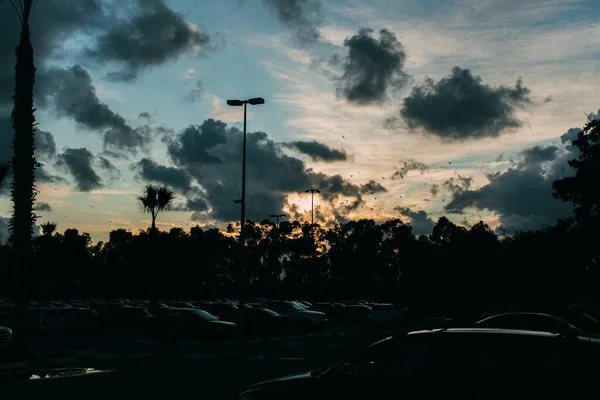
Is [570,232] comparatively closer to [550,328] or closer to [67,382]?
[550,328]

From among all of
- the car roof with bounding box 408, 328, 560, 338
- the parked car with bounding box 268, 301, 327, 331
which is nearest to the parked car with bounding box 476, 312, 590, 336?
the car roof with bounding box 408, 328, 560, 338

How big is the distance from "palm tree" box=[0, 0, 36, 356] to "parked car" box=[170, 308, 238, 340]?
11.0 meters

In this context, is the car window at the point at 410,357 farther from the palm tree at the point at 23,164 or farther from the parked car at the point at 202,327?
the parked car at the point at 202,327

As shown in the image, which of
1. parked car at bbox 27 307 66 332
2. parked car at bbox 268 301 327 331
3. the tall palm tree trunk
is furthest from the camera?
parked car at bbox 268 301 327 331

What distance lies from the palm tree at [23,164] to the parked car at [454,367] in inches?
657

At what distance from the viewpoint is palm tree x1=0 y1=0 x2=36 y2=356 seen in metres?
21.7

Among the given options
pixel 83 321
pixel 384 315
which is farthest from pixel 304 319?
pixel 83 321

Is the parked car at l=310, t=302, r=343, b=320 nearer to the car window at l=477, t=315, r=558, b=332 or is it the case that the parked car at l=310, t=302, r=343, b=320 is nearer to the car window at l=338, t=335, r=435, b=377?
the car window at l=477, t=315, r=558, b=332

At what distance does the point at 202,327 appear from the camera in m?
31.9

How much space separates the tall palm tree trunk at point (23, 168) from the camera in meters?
21.6

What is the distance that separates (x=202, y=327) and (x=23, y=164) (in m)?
12.7

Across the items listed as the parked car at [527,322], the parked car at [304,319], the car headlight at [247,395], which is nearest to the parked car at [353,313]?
the parked car at [304,319]

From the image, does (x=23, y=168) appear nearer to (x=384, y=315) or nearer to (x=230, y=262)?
(x=384, y=315)

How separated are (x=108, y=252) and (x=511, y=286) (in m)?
96.3
